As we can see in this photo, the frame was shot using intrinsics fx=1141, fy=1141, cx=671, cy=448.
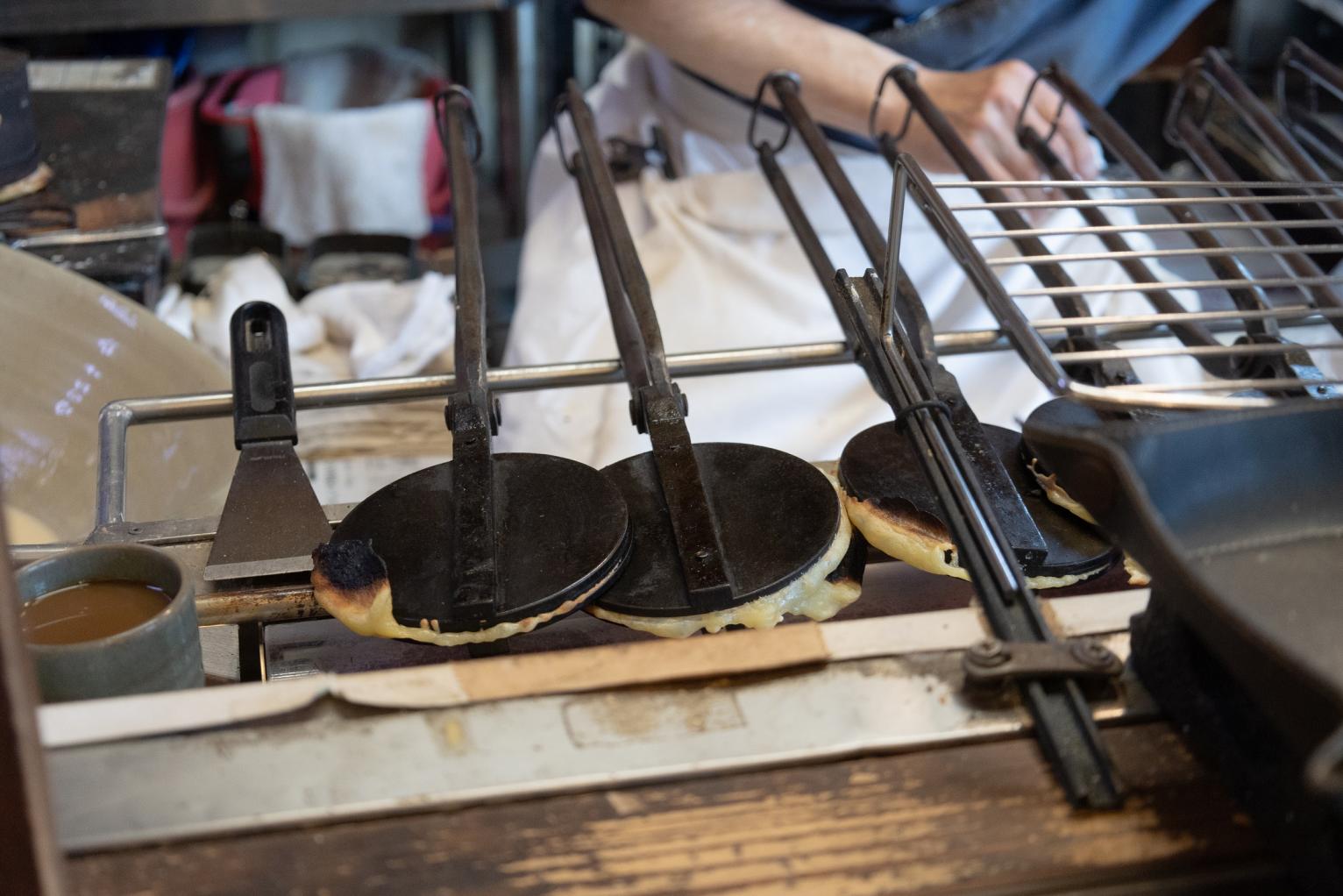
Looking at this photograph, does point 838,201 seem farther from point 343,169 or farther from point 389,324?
point 343,169

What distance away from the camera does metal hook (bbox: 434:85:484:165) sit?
1245mm

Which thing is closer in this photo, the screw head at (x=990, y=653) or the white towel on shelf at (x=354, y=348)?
the screw head at (x=990, y=653)

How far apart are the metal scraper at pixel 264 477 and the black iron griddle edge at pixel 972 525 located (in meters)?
0.44

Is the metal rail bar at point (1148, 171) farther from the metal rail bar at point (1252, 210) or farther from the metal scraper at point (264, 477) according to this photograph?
the metal scraper at point (264, 477)

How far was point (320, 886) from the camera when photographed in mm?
546

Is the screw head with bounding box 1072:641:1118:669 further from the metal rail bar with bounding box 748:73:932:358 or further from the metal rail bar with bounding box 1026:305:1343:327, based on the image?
the metal rail bar with bounding box 748:73:932:358

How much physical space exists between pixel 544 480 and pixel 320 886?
36cm

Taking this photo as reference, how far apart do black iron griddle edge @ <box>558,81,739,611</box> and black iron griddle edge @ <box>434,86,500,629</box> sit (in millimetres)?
124

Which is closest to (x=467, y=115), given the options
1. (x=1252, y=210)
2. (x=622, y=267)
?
(x=622, y=267)

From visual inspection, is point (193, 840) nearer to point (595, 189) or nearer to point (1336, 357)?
point (595, 189)

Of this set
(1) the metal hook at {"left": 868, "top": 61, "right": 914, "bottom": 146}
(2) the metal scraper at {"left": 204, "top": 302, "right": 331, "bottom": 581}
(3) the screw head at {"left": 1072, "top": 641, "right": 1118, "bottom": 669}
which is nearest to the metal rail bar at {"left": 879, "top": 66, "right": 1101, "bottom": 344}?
(1) the metal hook at {"left": 868, "top": 61, "right": 914, "bottom": 146}

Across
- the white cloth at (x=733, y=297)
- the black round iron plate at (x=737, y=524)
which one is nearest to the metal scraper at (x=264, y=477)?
the black round iron plate at (x=737, y=524)

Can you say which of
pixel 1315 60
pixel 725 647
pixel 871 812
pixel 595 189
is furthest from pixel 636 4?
pixel 871 812

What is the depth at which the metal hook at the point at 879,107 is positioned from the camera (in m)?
1.32
